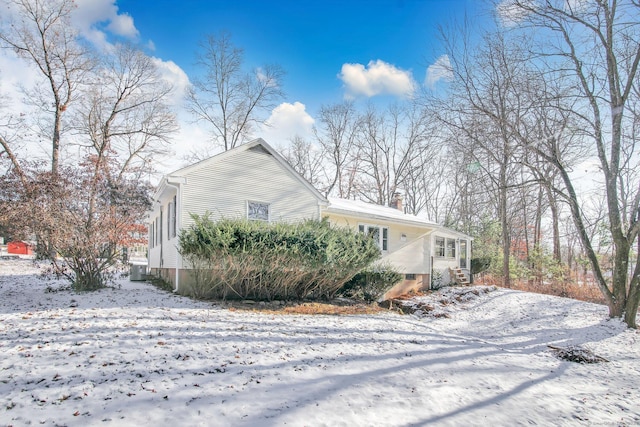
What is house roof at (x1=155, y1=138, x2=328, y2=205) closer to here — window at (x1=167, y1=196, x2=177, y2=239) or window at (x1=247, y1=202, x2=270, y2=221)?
window at (x1=167, y1=196, x2=177, y2=239)

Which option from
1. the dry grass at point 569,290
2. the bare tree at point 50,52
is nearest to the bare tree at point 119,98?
the bare tree at point 50,52

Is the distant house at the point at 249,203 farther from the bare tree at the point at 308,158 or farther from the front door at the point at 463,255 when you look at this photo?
the bare tree at the point at 308,158

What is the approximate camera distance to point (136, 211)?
35.7 feet

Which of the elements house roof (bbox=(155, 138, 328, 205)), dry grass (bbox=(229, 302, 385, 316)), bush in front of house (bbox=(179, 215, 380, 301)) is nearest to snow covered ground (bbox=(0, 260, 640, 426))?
dry grass (bbox=(229, 302, 385, 316))

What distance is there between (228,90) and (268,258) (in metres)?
21.0

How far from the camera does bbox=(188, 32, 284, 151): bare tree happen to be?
86.0 feet

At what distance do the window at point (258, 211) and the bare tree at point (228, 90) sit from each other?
15.8 m

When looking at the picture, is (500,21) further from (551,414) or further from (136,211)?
(136,211)

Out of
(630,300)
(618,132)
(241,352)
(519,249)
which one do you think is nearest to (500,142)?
(618,132)

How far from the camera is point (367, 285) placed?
12.1m

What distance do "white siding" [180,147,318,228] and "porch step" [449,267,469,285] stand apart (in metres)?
9.27

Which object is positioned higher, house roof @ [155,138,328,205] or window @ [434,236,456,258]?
house roof @ [155,138,328,205]

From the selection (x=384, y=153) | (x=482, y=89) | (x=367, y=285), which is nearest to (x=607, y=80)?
(x=482, y=89)

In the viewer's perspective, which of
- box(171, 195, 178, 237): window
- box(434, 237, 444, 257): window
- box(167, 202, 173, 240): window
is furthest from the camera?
box(434, 237, 444, 257): window
